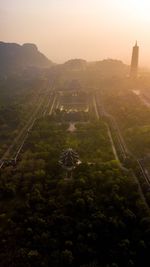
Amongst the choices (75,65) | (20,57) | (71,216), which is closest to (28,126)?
(71,216)

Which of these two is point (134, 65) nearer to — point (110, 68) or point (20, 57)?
point (110, 68)

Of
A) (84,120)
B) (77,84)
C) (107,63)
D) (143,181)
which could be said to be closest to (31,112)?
(84,120)

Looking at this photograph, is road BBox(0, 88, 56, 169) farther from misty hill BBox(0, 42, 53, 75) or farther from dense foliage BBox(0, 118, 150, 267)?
misty hill BBox(0, 42, 53, 75)

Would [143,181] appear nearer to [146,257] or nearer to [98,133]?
[146,257]

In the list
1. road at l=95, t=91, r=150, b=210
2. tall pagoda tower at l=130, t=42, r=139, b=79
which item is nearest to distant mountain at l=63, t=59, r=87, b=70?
tall pagoda tower at l=130, t=42, r=139, b=79

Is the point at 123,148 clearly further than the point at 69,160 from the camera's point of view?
Yes

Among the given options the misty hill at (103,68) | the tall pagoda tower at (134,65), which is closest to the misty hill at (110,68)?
the misty hill at (103,68)

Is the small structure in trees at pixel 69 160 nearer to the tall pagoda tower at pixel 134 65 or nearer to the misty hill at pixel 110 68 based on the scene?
the tall pagoda tower at pixel 134 65
